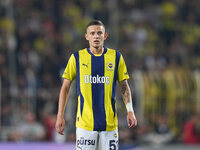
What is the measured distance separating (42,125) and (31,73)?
4.43ft

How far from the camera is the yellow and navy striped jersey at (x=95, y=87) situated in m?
5.89

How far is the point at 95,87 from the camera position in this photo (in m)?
5.92

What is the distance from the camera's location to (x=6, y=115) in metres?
12.7

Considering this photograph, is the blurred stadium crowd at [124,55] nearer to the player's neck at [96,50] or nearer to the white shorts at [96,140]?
the player's neck at [96,50]

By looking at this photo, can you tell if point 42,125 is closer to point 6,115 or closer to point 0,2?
point 6,115

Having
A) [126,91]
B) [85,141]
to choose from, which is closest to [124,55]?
[126,91]

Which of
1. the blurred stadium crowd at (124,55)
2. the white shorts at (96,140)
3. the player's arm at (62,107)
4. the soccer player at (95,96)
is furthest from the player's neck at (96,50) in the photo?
the blurred stadium crowd at (124,55)

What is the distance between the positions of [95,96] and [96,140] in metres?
0.47

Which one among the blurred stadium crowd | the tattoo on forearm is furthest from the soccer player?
the blurred stadium crowd

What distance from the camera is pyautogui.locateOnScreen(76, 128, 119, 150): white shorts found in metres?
5.87

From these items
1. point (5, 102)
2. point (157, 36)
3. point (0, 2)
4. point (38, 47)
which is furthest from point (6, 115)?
point (157, 36)

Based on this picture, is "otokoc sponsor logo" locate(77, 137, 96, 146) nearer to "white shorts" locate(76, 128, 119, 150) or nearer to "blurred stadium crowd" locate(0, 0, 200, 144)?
"white shorts" locate(76, 128, 119, 150)

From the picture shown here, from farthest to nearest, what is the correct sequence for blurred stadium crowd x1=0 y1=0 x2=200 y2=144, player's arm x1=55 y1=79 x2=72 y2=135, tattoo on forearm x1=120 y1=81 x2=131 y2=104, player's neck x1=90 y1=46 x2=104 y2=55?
1. blurred stadium crowd x1=0 y1=0 x2=200 y2=144
2. tattoo on forearm x1=120 y1=81 x2=131 y2=104
3. player's neck x1=90 y1=46 x2=104 y2=55
4. player's arm x1=55 y1=79 x2=72 y2=135

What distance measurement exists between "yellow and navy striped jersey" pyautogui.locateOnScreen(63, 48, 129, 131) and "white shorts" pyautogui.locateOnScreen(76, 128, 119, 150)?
0.05 meters
